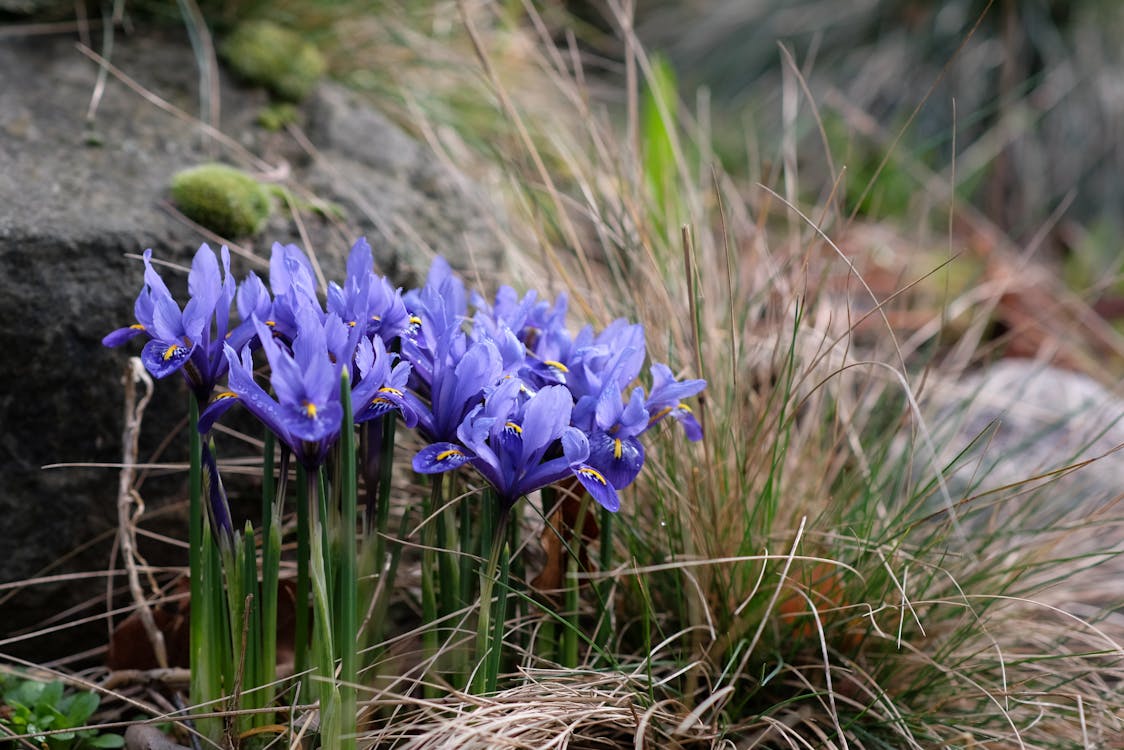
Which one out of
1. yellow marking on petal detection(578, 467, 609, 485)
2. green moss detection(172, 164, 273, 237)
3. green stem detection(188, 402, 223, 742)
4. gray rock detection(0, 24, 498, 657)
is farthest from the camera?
green moss detection(172, 164, 273, 237)

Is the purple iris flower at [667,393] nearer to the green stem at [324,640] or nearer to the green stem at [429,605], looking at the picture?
the green stem at [429,605]

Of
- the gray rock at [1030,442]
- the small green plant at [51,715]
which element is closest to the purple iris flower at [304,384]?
the small green plant at [51,715]

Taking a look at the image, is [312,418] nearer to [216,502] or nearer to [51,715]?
[216,502]

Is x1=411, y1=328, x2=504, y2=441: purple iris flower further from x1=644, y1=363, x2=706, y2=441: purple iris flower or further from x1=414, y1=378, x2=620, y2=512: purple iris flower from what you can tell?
x1=644, y1=363, x2=706, y2=441: purple iris flower

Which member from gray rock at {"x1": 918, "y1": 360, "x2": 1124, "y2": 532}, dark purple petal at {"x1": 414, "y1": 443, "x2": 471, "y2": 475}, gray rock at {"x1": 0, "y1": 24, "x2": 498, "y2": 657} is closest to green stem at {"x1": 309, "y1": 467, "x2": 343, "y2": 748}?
dark purple petal at {"x1": 414, "y1": 443, "x2": 471, "y2": 475}

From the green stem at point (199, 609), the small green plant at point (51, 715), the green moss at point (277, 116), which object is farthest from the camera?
the green moss at point (277, 116)

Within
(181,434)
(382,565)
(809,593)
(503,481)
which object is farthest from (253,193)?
(809,593)

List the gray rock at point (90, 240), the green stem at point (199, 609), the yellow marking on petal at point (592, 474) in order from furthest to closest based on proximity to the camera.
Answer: the gray rock at point (90, 240), the green stem at point (199, 609), the yellow marking on petal at point (592, 474)
